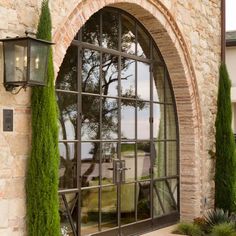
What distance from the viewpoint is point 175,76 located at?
24.8ft

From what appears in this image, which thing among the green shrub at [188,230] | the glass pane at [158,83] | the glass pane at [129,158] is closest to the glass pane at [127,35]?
the glass pane at [158,83]

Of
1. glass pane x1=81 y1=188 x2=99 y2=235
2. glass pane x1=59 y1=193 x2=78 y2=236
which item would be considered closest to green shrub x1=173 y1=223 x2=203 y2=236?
glass pane x1=81 y1=188 x2=99 y2=235

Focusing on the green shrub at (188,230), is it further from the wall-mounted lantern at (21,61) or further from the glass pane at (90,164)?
the wall-mounted lantern at (21,61)

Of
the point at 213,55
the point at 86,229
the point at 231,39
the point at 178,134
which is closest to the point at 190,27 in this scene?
the point at 213,55

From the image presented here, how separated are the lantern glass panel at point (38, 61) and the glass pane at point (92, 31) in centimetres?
161

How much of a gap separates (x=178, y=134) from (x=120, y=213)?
2030 mm

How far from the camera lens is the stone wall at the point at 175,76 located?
14.0ft

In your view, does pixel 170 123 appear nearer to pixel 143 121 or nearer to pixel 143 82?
pixel 143 121

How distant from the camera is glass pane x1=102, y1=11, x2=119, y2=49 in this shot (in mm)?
6164

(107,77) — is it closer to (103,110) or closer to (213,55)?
(103,110)

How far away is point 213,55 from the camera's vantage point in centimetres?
856

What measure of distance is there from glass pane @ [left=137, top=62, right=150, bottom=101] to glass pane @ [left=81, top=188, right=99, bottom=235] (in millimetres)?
1804

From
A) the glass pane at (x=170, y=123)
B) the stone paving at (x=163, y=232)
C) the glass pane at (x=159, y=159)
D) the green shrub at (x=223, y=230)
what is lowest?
the stone paving at (x=163, y=232)

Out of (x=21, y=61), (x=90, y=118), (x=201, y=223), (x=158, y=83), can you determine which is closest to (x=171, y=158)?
(x=201, y=223)
